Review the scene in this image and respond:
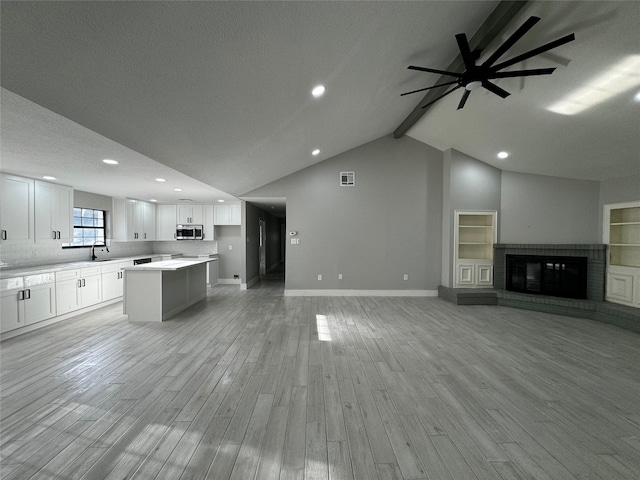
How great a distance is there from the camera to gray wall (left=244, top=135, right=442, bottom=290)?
6219 millimetres

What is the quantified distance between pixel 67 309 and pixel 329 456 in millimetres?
5080

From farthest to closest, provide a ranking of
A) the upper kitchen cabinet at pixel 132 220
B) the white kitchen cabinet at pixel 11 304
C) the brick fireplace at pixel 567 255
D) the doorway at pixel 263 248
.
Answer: the doorway at pixel 263 248, the upper kitchen cabinet at pixel 132 220, the brick fireplace at pixel 567 255, the white kitchen cabinet at pixel 11 304

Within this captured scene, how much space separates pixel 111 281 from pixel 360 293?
5.28 meters

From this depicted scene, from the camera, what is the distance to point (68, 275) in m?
4.49

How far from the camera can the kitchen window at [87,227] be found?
5.64 meters

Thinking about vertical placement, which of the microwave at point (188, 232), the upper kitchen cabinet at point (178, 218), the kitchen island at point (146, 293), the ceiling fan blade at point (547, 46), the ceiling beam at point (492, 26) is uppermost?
the ceiling beam at point (492, 26)

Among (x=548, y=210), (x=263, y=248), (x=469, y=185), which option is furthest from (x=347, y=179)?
(x=263, y=248)

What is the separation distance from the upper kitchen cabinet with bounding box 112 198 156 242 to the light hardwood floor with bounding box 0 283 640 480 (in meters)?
3.10

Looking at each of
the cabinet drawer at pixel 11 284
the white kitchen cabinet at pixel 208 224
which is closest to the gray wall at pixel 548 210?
the white kitchen cabinet at pixel 208 224

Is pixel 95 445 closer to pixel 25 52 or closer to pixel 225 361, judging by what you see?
pixel 225 361

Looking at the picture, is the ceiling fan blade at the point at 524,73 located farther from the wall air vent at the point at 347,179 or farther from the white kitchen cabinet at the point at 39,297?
the white kitchen cabinet at the point at 39,297

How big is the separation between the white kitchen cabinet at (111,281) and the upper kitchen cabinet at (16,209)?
127 cm

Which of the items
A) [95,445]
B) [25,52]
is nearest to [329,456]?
[95,445]

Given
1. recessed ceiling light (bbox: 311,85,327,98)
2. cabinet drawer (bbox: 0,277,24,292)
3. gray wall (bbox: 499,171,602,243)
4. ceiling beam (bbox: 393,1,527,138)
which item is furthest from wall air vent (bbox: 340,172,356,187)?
cabinet drawer (bbox: 0,277,24,292)
